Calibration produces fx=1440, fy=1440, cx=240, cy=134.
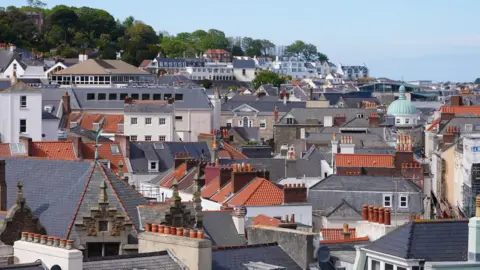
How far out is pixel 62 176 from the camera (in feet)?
119

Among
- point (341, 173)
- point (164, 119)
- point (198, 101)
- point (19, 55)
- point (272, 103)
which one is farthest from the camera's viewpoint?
point (19, 55)

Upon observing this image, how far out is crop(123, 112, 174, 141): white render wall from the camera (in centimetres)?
10612

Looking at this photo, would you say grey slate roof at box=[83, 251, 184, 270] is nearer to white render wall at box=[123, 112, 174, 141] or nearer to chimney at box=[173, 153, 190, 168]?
chimney at box=[173, 153, 190, 168]

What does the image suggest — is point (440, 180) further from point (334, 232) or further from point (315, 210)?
point (334, 232)

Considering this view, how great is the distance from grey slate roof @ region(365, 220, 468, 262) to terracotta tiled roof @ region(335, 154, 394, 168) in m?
44.3

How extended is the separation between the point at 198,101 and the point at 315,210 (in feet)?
194

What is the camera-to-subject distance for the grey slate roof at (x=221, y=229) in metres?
37.6

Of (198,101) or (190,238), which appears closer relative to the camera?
(190,238)

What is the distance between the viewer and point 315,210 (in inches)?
2328

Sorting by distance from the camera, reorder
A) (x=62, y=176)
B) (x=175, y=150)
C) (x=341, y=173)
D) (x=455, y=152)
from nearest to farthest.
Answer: (x=62, y=176), (x=341, y=173), (x=455, y=152), (x=175, y=150)

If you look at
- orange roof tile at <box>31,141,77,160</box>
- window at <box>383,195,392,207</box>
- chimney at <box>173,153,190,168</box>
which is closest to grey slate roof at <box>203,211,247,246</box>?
window at <box>383,195,392,207</box>

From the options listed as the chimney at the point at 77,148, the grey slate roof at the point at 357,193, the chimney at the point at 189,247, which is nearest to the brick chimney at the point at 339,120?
the chimney at the point at 77,148

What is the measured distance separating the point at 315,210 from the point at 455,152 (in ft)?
53.7

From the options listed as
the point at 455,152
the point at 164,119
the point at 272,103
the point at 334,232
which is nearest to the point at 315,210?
the point at 334,232
